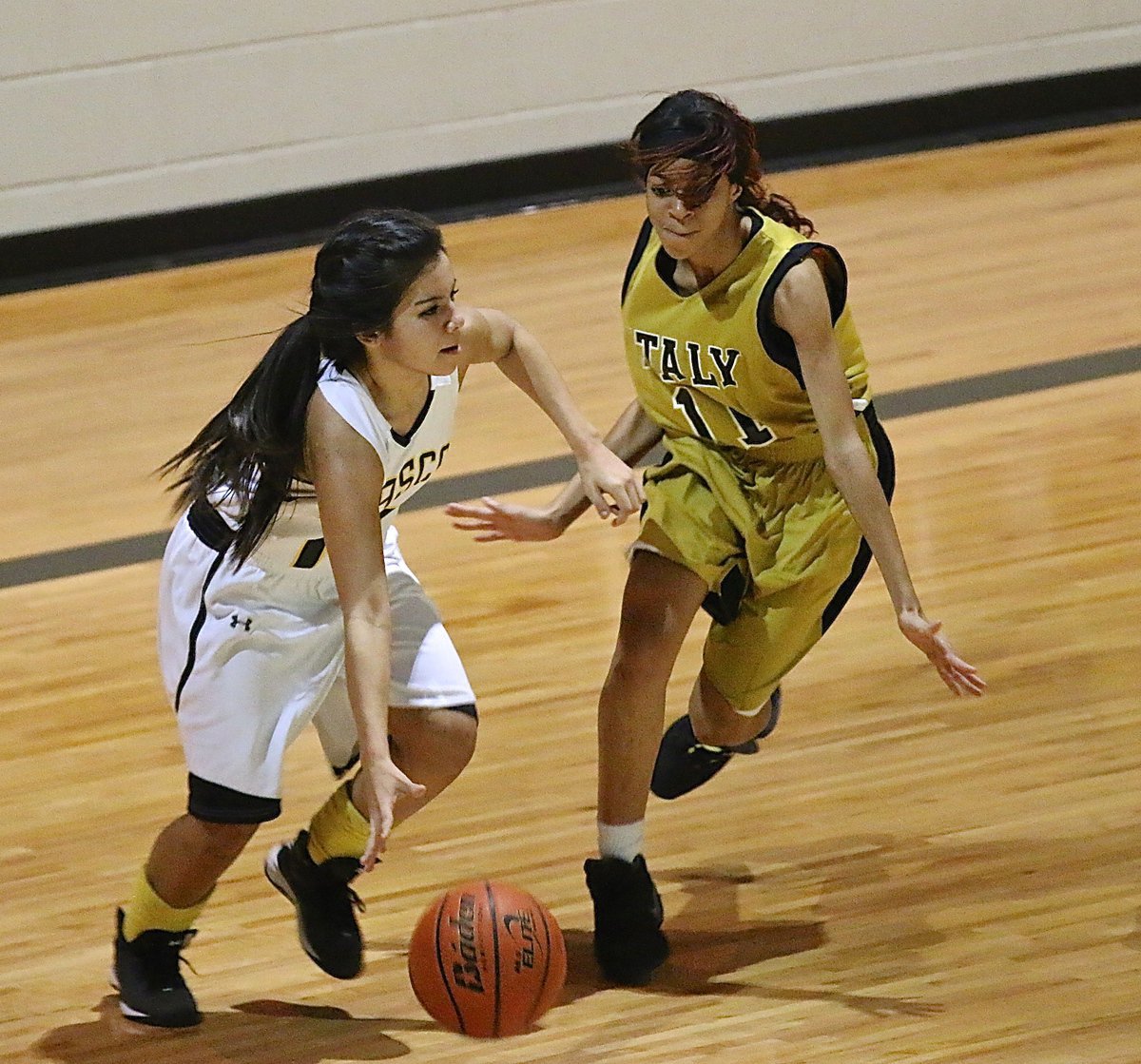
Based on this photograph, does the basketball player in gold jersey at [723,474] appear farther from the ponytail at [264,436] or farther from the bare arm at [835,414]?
the ponytail at [264,436]

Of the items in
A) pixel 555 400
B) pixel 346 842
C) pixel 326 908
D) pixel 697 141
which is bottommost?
pixel 326 908

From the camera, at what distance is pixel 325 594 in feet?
9.43

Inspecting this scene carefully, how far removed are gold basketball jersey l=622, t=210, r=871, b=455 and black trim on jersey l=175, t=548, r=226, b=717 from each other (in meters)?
0.83

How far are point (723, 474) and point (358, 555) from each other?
31.2 inches

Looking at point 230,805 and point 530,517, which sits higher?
point 530,517

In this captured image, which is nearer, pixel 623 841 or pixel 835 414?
Result: pixel 835 414

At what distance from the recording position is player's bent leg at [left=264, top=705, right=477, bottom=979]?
2848 mm

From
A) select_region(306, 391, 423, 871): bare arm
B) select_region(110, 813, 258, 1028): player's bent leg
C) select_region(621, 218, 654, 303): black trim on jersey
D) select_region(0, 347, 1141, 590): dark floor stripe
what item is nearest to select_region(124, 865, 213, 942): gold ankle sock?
select_region(110, 813, 258, 1028): player's bent leg

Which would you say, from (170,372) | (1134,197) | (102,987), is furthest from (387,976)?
(1134,197)

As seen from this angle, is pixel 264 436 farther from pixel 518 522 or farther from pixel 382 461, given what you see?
pixel 518 522

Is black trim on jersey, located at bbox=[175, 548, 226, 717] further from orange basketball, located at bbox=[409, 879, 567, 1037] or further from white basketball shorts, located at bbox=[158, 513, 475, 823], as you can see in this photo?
orange basketball, located at bbox=[409, 879, 567, 1037]

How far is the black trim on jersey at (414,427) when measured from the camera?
8.87 feet

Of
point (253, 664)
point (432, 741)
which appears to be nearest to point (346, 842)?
point (432, 741)

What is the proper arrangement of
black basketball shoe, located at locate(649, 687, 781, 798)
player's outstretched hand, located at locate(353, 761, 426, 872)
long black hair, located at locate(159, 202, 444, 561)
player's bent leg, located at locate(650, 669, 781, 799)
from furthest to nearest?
black basketball shoe, located at locate(649, 687, 781, 798) → player's bent leg, located at locate(650, 669, 781, 799) → long black hair, located at locate(159, 202, 444, 561) → player's outstretched hand, located at locate(353, 761, 426, 872)
